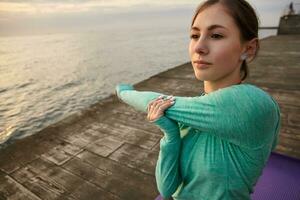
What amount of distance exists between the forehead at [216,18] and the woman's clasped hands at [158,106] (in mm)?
428

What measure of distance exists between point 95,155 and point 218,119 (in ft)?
11.9

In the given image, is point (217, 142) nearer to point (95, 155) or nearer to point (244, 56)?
point (244, 56)

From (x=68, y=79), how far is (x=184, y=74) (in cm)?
2227

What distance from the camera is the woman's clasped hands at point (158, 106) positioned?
4.29 feet

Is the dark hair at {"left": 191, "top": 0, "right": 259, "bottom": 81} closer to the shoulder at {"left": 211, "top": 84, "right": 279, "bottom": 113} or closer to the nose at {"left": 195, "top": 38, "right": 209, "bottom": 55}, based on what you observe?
the nose at {"left": 195, "top": 38, "right": 209, "bottom": 55}

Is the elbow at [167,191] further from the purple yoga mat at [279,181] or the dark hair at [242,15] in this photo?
the purple yoga mat at [279,181]

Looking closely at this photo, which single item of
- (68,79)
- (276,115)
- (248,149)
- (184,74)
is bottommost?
(68,79)

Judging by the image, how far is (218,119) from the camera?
1161 mm

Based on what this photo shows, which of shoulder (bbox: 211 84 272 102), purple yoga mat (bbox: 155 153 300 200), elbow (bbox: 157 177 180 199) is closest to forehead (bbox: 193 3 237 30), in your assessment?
shoulder (bbox: 211 84 272 102)

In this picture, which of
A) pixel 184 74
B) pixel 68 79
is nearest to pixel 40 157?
pixel 184 74

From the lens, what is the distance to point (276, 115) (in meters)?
1.28

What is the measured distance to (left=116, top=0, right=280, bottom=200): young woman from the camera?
3.82 ft

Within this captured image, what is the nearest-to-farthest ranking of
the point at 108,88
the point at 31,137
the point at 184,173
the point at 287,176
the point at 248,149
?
1. the point at 248,149
2. the point at 184,173
3. the point at 287,176
4. the point at 31,137
5. the point at 108,88

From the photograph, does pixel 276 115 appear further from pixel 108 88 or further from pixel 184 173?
pixel 108 88
